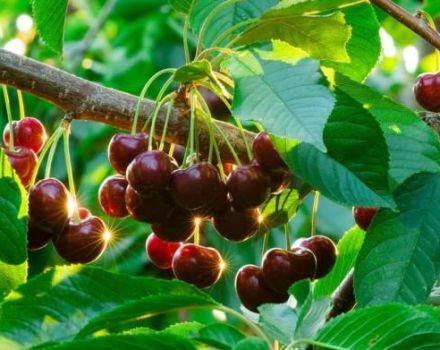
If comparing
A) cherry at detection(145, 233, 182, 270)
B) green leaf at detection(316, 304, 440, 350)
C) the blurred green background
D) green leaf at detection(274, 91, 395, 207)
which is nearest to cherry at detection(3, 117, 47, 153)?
cherry at detection(145, 233, 182, 270)

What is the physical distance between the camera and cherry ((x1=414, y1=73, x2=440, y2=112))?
1463 millimetres

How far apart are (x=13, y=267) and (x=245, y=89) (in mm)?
336

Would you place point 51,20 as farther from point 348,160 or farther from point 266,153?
point 348,160

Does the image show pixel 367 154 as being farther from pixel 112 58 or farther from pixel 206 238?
pixel 112 58

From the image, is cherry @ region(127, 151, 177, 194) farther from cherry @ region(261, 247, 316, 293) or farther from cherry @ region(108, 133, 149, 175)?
cherry @ region(261, 247, 316, 293)

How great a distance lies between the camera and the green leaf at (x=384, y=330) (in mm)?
946

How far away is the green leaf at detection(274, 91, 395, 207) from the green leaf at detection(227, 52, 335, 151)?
9cm

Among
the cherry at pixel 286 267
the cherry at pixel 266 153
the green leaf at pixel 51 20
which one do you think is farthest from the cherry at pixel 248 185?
the green leaf at pixel 51 20

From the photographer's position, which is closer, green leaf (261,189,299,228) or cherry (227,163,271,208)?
cherry (227,163,271,208)

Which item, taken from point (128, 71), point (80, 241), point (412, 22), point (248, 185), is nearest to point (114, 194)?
point (80, 241)

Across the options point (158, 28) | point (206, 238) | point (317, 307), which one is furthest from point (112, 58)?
point (317, 307)

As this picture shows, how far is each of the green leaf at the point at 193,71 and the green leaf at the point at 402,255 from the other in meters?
0.27

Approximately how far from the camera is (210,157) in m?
1.38

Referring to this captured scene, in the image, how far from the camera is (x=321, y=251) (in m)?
1.46
